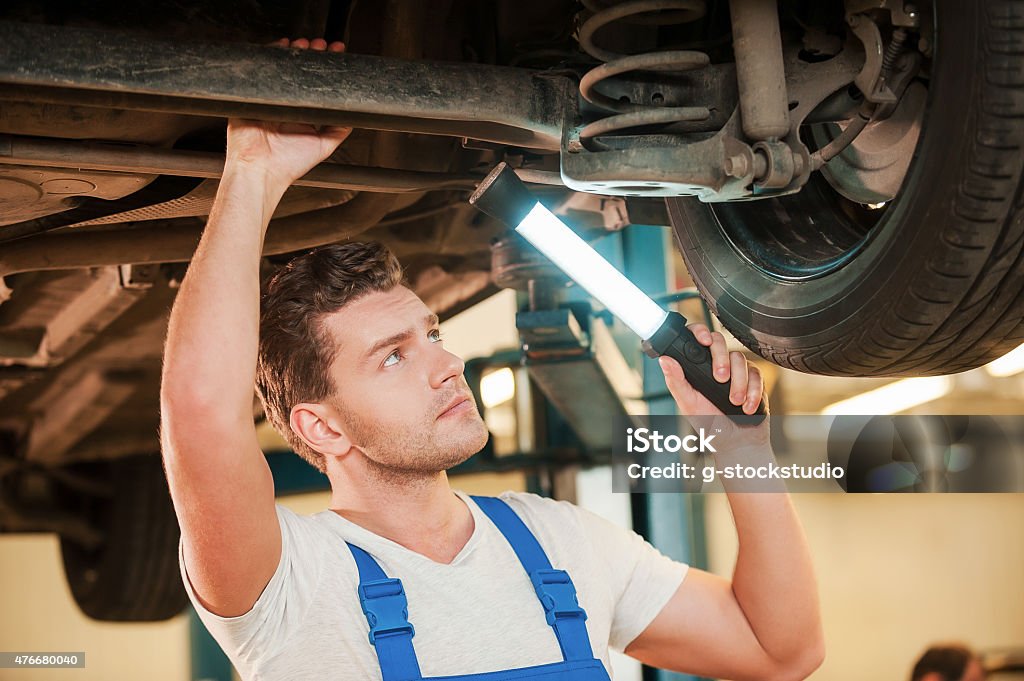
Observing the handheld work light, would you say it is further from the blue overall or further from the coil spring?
the blue overall

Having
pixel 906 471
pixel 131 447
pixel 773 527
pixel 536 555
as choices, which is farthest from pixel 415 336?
pixel 131 447

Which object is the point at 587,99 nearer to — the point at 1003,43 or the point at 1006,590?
the point at 1003,43

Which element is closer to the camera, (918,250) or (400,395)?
(918,250)

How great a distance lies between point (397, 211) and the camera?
2.06m

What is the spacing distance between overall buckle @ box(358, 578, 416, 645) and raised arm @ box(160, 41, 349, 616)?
5.9 inches

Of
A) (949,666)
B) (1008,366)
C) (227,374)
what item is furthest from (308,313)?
(1008,366)

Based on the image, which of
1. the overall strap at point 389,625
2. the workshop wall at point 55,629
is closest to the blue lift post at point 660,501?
the overall strap at point 389,625

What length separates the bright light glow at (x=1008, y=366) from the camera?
4.26m

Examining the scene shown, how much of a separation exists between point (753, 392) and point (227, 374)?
676mm

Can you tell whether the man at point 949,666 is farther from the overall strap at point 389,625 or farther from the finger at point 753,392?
the overall strap at point 389,625

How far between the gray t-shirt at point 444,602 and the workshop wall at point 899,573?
3954mm

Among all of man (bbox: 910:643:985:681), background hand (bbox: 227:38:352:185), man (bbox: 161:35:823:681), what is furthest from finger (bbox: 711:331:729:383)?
man (bbox: 910:643:985:681)

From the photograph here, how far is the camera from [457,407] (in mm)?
1497

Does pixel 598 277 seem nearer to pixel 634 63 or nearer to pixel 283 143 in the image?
pixel 634 63
